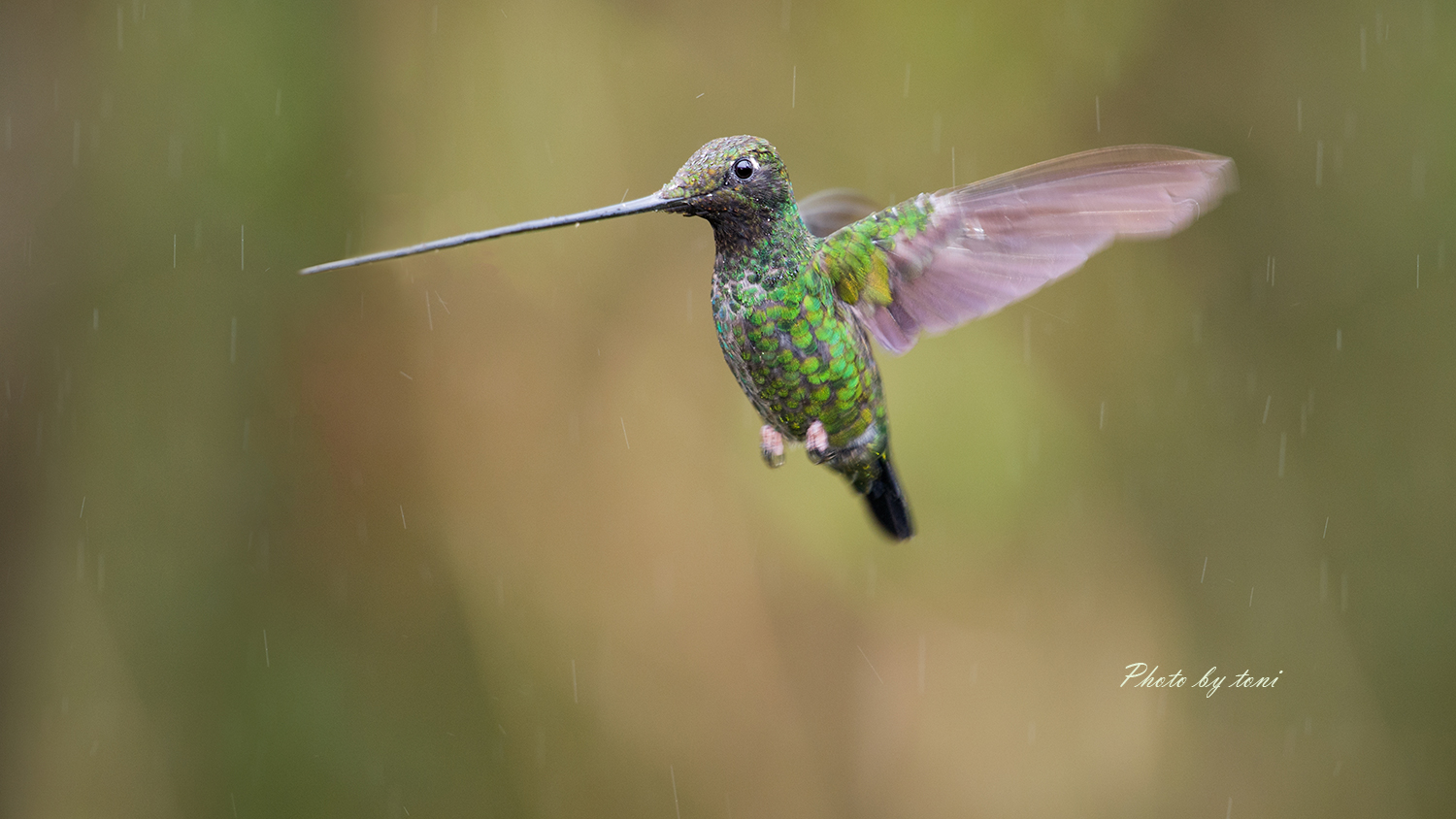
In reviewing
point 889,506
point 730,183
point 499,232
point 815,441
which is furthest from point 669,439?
point 499,232

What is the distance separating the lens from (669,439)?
6.29 ft

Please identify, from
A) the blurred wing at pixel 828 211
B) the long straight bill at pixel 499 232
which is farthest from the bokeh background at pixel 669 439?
the long straight bill at pixel 499 232

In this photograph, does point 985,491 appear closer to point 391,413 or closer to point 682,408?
point 682,408

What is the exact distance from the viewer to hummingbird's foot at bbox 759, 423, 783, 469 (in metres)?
0.67

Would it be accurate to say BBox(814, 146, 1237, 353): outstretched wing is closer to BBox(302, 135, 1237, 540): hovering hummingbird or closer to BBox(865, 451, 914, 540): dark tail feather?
BBox(302, 135, 1237, 540): hovering hummingbird

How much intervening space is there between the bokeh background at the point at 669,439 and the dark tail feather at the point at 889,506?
953mm

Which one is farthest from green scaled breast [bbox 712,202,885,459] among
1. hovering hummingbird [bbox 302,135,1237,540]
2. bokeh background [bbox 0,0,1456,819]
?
bokeh background [bbox 0,0,1456,819]

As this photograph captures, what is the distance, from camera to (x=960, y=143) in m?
1.84

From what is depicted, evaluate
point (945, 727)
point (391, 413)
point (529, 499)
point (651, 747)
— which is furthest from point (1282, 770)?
point (391, 413)

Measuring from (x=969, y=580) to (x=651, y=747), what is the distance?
671 millimetres
